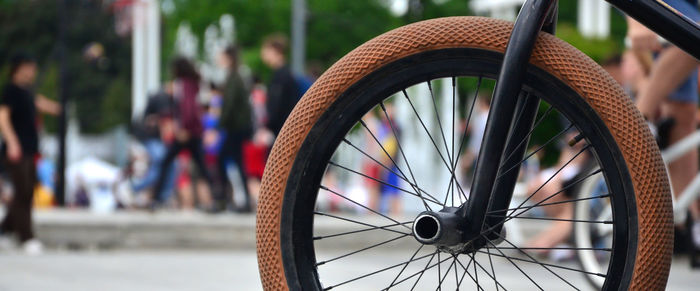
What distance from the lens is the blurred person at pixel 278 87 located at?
9.88m

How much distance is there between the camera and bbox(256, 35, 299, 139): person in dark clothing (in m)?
9.88

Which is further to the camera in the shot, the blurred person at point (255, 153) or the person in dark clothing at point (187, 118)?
the person in dark clothing at point (187, 118)

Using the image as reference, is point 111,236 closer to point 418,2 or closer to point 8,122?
point 8,122

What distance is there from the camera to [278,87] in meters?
9.90

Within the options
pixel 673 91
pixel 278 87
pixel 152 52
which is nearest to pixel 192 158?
pixel 278 87

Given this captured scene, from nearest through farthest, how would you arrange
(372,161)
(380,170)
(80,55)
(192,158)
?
(192,158), (372,161), (380,170), (80,55)

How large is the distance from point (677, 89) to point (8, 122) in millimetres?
6112

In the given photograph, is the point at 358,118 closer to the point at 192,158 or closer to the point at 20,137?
the point at 20,137

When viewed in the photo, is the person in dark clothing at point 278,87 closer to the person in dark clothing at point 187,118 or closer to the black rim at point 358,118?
the person in dark clothing at point 187,118

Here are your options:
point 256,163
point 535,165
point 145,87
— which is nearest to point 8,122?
point 256,163

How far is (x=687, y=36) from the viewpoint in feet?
7.70

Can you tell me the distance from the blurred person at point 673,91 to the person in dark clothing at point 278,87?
4943 mm

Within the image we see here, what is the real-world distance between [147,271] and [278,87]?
11.4 feet

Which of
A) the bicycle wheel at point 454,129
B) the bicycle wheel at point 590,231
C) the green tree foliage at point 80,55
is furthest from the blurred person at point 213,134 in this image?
the green tree foliage at point 80,55
